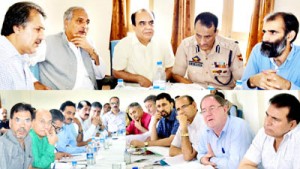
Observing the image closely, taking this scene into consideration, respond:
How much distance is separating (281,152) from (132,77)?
0.79m

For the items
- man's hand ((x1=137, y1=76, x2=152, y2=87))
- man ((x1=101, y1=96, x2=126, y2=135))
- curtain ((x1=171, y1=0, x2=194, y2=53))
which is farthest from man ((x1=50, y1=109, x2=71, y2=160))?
curtain ((x1=171, y1=0, x2=194, y2=53))

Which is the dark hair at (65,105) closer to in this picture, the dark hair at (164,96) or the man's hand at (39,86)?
the man's hand at (39,86)

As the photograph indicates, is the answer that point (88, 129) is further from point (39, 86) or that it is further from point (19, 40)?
point (19, 40)

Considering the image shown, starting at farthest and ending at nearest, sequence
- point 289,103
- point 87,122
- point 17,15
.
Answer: point 87,122, point 289,103, point 17,15

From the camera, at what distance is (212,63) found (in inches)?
65.7

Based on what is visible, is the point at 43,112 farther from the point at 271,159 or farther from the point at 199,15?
the point at 271,159

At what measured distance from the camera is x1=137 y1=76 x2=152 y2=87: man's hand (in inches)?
67.5

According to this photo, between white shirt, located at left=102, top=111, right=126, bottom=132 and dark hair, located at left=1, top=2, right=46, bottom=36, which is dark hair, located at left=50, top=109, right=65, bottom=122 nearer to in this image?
white shirt, located at left=102, top=111, right=126, bottom=132

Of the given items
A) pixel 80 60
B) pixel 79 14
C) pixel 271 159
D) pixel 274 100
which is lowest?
pixel 271 159

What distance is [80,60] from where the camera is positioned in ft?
5.38

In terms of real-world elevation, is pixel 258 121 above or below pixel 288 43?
below

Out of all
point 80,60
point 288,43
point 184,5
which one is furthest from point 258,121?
point 80,60

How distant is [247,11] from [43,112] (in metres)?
1.07

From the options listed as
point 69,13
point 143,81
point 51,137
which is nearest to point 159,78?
point 143,81
